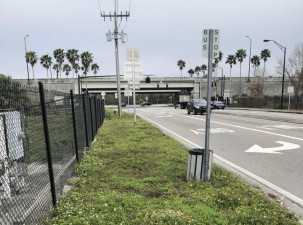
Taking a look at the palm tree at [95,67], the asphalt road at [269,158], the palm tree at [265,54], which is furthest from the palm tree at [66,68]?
the asphalt road at [269,158]

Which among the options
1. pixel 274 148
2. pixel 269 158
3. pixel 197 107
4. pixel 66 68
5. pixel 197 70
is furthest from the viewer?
pixel 197 70

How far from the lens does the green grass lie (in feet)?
15.5

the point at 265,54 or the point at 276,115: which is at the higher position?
the point at 265,54

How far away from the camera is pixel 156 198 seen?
564 centimetres

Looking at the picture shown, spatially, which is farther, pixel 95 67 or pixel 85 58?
pixel 95 67

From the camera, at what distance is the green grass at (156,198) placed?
473cm

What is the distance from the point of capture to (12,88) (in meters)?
3.39

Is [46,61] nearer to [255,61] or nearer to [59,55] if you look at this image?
[59,55]

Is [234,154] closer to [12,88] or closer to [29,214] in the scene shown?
[29,214]

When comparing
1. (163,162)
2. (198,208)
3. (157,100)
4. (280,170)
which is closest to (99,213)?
(198,208)

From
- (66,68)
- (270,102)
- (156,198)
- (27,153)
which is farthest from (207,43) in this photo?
(66,68)

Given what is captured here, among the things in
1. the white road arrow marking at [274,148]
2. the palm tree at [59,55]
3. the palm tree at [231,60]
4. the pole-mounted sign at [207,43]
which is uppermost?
the palm tree at [59,55]

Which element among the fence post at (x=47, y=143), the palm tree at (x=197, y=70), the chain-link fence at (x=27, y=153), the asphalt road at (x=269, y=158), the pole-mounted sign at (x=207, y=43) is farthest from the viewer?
the palm tree at (x=197, y=70)

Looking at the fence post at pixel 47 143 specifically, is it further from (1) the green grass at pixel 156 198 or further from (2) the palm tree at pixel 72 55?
(2) the palm tree at pixel 72 55
